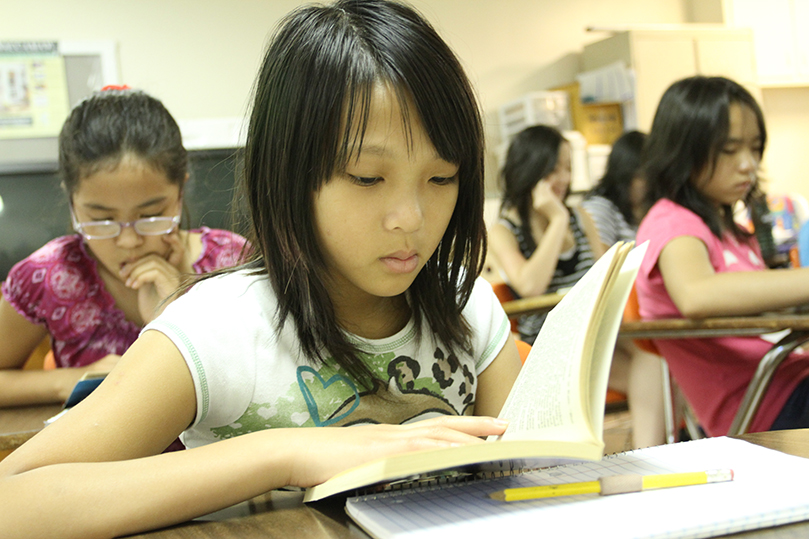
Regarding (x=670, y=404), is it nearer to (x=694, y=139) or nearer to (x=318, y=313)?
(x=694, y=139)

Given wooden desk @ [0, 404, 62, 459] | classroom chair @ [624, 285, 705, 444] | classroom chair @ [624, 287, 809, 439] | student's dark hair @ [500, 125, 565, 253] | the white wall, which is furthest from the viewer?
the white wall

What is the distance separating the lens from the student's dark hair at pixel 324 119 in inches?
26.9

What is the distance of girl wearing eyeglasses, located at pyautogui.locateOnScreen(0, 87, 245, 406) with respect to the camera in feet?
4.49

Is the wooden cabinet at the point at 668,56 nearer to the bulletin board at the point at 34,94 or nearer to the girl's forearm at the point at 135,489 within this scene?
the bulletin board at the point at 34,94

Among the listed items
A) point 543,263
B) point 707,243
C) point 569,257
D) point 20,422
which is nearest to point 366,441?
point 20,422

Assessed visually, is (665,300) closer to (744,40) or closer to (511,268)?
(511,268)

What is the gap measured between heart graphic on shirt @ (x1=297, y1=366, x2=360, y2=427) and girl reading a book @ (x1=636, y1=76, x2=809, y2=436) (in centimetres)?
96

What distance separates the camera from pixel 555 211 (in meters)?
2.81

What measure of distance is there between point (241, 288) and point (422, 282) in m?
0.21

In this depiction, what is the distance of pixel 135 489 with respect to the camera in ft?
1.66

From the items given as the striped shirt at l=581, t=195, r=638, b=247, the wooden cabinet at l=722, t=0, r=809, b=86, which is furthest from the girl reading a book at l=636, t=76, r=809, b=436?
the wooden cabinet at l=722, t=0, r=809, b=86

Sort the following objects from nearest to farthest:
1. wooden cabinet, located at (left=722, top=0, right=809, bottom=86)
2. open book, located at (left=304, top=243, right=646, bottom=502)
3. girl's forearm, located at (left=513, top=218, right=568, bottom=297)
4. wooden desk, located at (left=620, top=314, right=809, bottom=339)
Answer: open book, located at (left=304, top=243, right=646, bottom=502), wooden desk, located at (left=620, top=314, right=809, bottom=339), girl's forearm, located at (left=513, top=218, right=568, bottom=297), wooden cabinet, located at (left=722, top=0, right=809, bottom=86)

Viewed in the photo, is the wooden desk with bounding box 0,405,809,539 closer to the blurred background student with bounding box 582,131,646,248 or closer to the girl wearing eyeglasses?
the girl wearing eyeglasses

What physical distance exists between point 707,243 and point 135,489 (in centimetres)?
140
